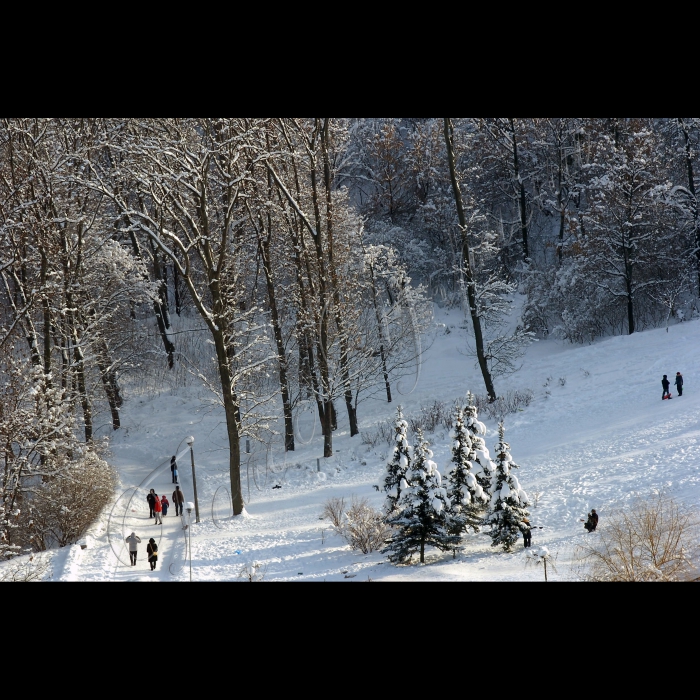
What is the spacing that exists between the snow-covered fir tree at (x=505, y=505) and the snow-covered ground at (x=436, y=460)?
257mm

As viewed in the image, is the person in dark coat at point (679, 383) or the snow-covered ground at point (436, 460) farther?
the person in dark coat at point (679, 383)

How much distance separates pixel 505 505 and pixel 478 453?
1163mm

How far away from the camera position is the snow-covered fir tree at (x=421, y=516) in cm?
888

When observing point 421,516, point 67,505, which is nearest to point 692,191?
point 421,516

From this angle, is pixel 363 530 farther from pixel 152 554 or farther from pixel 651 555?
pixel 651 555

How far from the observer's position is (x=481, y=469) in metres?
10.3

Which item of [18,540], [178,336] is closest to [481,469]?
[18,540]

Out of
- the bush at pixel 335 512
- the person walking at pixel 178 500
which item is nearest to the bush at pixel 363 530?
the bush at pixel 335 512

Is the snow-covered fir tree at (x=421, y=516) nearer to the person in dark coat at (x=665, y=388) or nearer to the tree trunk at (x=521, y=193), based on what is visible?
the person in dark coat at (x=665, y=388)

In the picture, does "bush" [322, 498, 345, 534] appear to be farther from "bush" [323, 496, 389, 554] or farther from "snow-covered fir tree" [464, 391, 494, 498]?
"snow-covered fir tree" [464, 391, 494, 498]

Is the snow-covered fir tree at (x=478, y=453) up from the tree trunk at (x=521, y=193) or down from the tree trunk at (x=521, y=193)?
down

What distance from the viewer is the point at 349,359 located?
18.7 metres

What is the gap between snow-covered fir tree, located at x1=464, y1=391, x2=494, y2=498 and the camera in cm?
1010

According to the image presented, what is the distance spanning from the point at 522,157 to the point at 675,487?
2157 centimetres
